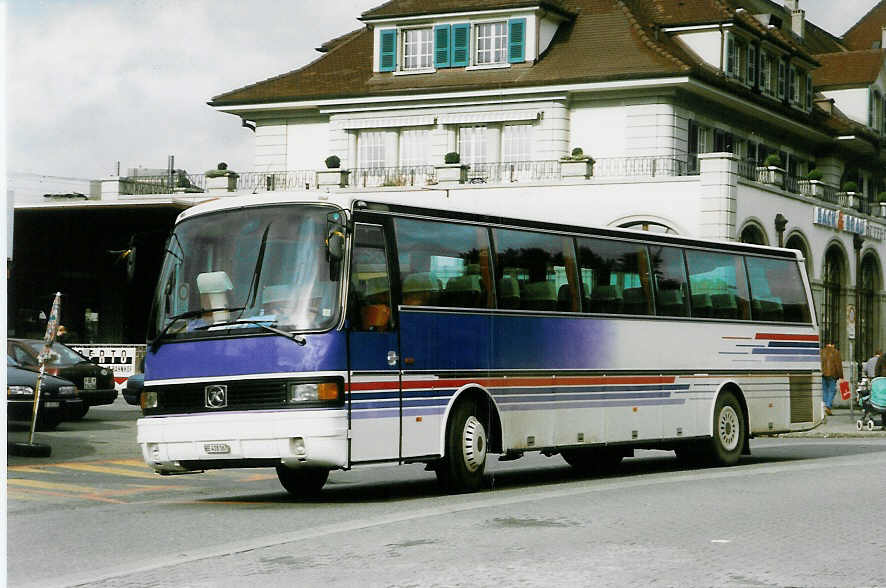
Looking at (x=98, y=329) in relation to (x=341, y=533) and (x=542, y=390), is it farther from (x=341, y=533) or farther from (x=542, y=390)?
(x=341, y=533)

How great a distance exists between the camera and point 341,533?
11.9 metres

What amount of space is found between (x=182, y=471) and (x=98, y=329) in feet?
129

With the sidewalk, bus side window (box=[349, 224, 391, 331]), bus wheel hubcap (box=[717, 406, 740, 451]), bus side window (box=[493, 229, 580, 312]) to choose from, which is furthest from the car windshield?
bus side window (box=[349, 224, 391, 331])

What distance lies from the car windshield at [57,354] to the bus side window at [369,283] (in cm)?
1805

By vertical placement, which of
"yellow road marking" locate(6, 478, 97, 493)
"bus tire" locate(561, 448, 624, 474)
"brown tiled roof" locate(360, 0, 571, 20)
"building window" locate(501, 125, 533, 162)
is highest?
"brown tiled roof" locate(360, 0, 571, 20)

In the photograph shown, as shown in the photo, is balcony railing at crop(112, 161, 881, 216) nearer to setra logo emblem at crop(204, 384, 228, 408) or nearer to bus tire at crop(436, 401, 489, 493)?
bus tire at crop(436, 401, 489, 493)

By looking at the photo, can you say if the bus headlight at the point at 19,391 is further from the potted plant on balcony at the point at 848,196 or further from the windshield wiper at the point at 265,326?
the potted plant on balcony at the point at 848,196

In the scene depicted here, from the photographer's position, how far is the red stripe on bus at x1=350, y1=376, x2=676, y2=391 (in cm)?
1532

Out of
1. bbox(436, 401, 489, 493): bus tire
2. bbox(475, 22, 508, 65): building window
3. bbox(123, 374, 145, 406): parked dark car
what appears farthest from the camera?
bbox(475, 22, 508, 65): building window

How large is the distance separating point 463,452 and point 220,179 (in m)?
33.2

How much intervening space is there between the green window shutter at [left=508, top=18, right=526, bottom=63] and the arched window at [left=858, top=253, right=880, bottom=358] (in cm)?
1453

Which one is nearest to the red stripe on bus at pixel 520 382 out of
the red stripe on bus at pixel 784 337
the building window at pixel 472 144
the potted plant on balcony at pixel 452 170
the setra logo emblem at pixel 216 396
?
the setra logo emblem at pixel 216 396

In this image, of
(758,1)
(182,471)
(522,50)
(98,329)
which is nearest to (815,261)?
(522,50)

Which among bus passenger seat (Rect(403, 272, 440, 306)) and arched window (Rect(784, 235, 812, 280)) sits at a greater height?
arched window (Rect(784, 235, 812, 280))
